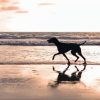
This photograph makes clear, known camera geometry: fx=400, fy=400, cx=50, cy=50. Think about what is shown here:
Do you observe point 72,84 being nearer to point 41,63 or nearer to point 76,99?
point 76,99

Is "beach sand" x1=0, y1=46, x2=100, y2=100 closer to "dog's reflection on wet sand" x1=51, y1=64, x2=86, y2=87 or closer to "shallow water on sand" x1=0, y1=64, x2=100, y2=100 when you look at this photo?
"shallow water on sand" x1=0, y1=64, x2=100, y2=100

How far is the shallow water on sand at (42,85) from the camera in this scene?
10.1 meters

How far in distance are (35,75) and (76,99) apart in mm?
3985

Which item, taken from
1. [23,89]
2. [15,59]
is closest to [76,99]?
[23,89]

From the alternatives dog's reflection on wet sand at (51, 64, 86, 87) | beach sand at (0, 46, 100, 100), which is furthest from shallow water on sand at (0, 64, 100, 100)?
dog's reflection on wet sand at (51, 64, 86, 87)

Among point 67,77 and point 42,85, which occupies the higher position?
point 67,77

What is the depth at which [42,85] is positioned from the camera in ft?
38.3

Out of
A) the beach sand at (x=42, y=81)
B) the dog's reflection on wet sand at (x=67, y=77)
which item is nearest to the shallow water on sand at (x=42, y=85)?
the beach sand at (x=42, y=81)

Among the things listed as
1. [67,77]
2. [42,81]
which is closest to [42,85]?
[42,81]

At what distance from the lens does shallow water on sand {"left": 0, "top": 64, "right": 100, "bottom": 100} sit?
33.2 feet

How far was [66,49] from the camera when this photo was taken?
17.0 m

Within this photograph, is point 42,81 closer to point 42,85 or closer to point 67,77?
point 42,85

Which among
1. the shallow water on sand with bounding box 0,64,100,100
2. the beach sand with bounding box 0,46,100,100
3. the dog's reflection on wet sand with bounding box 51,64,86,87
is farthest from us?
the dog's reflection on wet sand with bounding box 51,64,86,87

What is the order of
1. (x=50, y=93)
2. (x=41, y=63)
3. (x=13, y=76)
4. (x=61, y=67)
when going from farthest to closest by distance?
(x=41, y=63) < (x=61, y=67) < (x=13, y=76) < (x=50, y=93)
